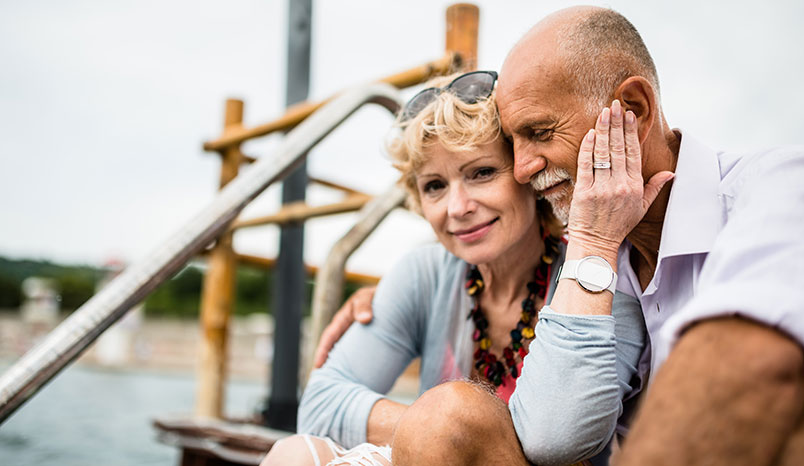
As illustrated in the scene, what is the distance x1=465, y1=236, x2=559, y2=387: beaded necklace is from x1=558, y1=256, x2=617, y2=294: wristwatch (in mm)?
415

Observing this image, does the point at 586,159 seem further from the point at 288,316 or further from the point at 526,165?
the point at 288,316

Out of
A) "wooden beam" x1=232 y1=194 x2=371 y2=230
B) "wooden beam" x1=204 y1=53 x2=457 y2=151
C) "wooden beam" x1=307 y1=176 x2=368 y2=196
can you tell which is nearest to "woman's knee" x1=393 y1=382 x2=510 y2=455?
"wooden beam" x1=204 y1=53 x2=457 y2=151

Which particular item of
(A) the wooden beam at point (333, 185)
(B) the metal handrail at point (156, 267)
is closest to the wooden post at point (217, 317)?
(A) the wooden beam at point (333, 185)

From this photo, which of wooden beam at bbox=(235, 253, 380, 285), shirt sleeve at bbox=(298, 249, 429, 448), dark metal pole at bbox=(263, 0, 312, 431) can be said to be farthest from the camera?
wooden beam at bbox=(235, 253, 380, 285)

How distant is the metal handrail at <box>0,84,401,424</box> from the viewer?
1.35 m

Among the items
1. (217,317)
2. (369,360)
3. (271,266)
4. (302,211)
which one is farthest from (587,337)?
(271,266)

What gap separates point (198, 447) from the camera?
2.42m

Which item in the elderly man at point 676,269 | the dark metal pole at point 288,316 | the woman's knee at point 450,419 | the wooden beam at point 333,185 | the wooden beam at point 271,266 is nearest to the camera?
the elderly man at point 676,269

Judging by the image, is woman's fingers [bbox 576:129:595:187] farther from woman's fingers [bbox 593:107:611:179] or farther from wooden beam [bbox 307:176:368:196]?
wooden beam [bbox 307:176:368:196]

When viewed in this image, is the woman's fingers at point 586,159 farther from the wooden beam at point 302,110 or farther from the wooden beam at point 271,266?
the wooden beam at point 271,266

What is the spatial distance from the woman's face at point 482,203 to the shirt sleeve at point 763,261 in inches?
23.5

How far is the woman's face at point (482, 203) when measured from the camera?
4.89 feet

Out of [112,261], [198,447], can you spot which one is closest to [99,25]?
[112,261]

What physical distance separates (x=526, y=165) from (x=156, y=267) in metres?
0.96
